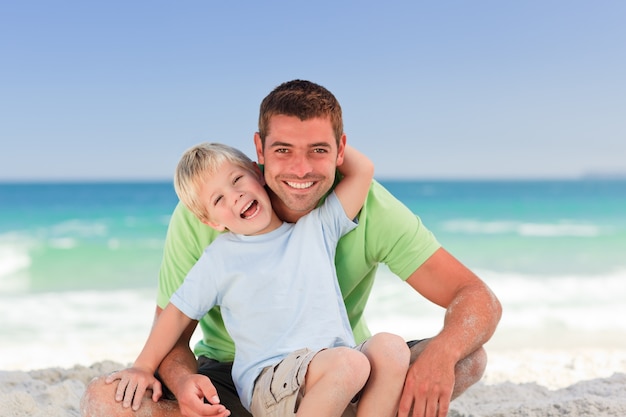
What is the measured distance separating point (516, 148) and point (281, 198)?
2514 centimetres

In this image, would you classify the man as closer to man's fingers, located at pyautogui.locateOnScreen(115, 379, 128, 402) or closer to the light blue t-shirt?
man's fingers, located at pyautogui.locateOnScreen(115, 379, 128, 402)

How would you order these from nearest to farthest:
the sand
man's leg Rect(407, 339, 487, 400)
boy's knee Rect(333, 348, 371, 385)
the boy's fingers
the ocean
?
boy's knee Rect(333, 348, 371, 385) → the boy's fingers → man's leg Rect(407, 339, 487, 400) → the sand → the ocean

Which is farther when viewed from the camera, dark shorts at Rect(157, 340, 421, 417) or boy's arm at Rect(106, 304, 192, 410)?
dark shorts at Rect(157, 340, 421, 417)

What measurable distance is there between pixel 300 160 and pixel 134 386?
3.05ft

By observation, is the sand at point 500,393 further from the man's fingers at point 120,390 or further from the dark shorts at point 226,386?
the man's fingers at point 120,390

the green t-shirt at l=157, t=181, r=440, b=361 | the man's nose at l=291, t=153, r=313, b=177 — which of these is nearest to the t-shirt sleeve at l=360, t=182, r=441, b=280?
the green t-shirt at l=157, t=181, r=440, b=361

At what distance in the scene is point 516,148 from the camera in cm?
2644

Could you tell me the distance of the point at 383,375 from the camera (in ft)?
7.23

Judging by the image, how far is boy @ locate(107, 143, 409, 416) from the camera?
228 cm

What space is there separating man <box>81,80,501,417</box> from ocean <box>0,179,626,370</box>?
12.2 ft

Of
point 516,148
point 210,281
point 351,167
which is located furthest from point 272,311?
point 516,148

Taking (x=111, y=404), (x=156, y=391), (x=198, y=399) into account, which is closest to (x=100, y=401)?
(x=111, y=404)

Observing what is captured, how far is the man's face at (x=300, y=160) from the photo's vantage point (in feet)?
8.10

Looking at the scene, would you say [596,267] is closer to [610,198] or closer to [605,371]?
[605,371]
